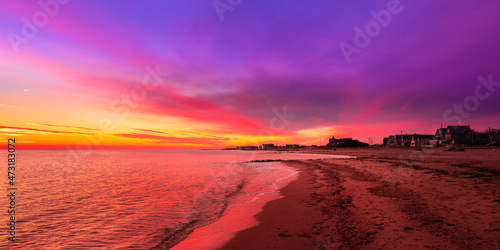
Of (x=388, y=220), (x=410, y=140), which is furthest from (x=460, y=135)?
(x=388, y=220)

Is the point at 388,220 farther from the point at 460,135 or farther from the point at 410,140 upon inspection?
the point at 410,140

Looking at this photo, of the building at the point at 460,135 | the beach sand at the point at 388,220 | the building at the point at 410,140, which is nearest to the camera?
the beach sand at the point at 388,220

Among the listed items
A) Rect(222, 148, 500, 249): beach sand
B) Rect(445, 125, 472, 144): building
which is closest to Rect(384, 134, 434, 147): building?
Rect(445, 125, 472, 144): building

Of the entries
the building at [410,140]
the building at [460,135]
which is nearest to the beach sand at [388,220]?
the building at [460,135]

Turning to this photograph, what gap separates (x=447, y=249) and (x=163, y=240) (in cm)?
957

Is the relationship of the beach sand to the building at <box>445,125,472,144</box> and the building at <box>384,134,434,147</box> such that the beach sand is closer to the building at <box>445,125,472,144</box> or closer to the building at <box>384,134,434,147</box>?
the building at <box>445,125,472,144</box>

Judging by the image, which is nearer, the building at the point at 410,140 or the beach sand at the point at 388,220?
the beach sand at the point at 388,220

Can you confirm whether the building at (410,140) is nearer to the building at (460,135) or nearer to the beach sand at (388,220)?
the building at (460,135)

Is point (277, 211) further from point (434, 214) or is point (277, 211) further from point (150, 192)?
point (150, 192)

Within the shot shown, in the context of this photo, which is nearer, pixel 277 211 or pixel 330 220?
pixel 330 220

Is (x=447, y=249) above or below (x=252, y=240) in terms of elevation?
above

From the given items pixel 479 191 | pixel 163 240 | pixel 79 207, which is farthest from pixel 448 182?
pixel 79 207

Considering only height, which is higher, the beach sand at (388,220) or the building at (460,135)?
the building at (460,135)

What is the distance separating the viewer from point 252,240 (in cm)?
823
